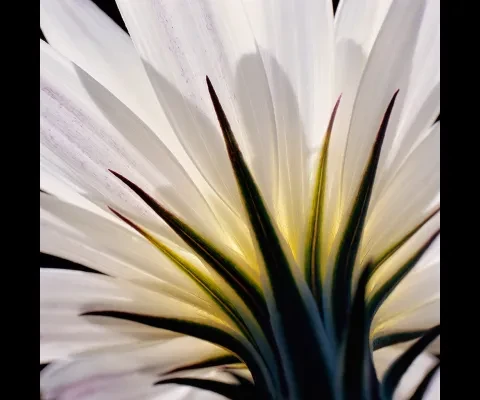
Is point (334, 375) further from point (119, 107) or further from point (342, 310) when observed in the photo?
point (119, 107)

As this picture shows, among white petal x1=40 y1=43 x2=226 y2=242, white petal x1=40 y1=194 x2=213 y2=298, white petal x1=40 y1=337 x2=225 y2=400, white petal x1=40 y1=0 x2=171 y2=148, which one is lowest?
white petal x1=40 y1=337 x2=225 y2=400

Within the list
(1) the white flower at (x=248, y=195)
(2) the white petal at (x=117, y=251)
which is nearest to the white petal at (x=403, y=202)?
(1) the white flower at (x=248, y=195)

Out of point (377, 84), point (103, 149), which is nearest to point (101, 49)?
point (103, 149)

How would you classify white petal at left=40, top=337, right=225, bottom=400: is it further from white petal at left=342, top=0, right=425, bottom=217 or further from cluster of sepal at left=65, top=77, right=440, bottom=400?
white petal at left=342, top=0, right=425, bottom=217

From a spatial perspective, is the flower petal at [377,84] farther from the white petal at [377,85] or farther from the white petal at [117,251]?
the white petal at [117,251]

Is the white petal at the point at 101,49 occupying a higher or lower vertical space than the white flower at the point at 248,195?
higher

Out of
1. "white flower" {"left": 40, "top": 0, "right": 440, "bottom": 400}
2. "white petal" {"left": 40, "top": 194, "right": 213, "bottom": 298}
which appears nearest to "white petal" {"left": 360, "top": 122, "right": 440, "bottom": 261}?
"white flower" {"left": 40, "top": 0, "right": 440, "bottom": 400}

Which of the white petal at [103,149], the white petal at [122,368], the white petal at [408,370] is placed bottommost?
the white petal at [408,370]

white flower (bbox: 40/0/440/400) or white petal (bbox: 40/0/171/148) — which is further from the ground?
white petal (bbox: 40/0/171/148)

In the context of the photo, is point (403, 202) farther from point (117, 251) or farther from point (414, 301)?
point (117, 251)
